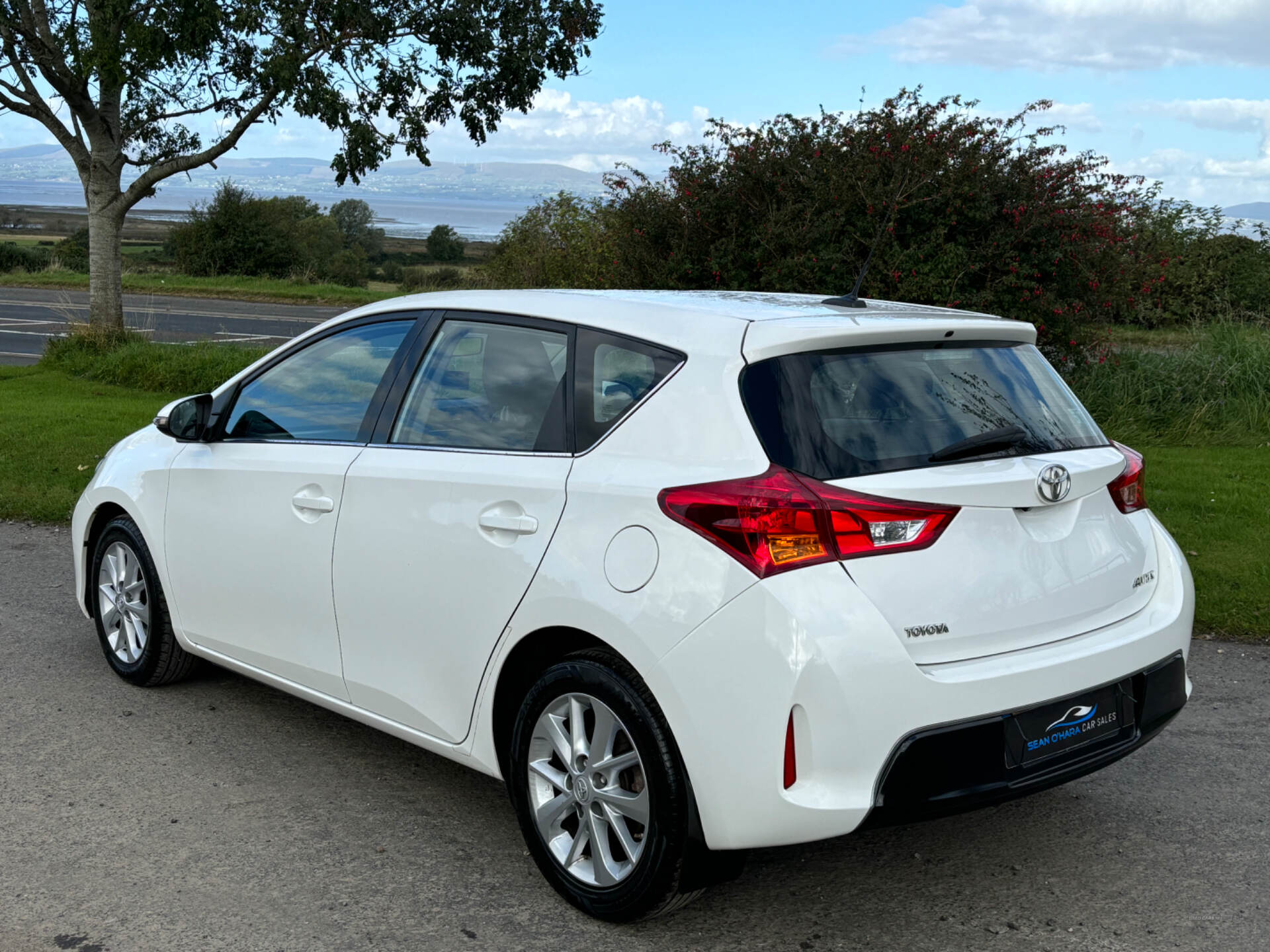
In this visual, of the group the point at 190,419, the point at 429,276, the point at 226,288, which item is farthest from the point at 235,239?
the point at 190,419

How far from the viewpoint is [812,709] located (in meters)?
2.96

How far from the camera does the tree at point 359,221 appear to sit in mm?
86562

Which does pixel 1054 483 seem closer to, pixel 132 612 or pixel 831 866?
pixel 831 866

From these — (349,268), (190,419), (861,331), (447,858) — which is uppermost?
(349,268)

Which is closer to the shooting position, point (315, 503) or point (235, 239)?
point (315, 503)

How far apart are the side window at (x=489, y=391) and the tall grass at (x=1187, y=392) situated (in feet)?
28.8

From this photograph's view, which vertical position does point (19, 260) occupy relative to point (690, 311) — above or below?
above

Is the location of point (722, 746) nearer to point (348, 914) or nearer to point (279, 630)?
point (348, 914)

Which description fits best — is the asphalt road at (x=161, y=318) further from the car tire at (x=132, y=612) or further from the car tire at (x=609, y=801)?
the car tire at (x=609, y=801)

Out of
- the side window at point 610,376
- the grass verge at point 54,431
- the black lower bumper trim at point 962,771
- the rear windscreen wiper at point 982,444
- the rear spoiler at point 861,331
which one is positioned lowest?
the grass verge at point 54,431

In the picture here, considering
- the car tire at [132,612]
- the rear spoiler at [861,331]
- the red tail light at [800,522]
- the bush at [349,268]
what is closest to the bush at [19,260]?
the bush at [349,268]

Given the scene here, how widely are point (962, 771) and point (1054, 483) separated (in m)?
0.80

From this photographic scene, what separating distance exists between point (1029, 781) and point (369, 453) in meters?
2.25

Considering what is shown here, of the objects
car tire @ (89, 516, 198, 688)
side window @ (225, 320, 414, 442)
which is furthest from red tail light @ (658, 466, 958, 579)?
car tire @ (89, 516, 198, 688)
